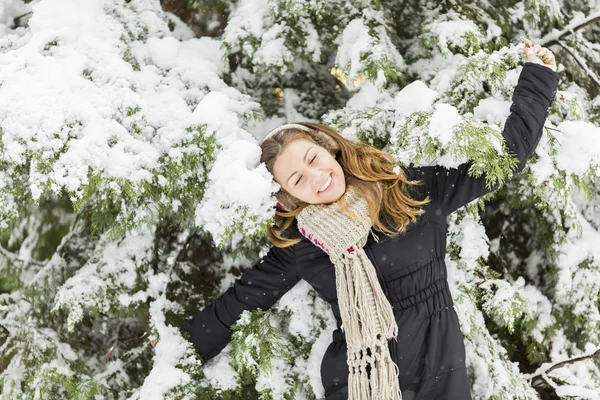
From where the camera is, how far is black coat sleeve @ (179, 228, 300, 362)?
9.05 ft

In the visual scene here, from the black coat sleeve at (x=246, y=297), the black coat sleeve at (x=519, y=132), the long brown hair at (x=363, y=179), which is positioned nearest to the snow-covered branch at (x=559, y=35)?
the black coat sleeve at (x=519, y=132)

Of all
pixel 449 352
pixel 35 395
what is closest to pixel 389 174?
pixel 449 352

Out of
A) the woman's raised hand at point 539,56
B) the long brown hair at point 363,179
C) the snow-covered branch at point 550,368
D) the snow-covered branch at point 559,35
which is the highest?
the woman's raised hand at point 539,56

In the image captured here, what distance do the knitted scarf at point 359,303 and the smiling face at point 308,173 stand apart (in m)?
0.09

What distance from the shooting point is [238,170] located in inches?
86.3

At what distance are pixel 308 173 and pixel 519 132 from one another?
103 cm

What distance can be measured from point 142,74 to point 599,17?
2.71 metres

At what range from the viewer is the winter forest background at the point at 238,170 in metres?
2.24

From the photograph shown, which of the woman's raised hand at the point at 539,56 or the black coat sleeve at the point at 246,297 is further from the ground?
the woman's raised hand at the point at 539,56

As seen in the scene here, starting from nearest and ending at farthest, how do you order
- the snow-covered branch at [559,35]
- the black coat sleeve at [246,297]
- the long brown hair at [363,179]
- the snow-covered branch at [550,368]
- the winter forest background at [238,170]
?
the winter forest background at [238,170]
the long brown hair at [363,179]
the black coat sleeve at [246,297]
the snow-covered branch at [550,368]
the snow-covered branch at [559,35]

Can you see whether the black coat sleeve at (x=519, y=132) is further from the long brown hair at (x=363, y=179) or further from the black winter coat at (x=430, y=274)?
the long brown hair at (x=363, y=179)

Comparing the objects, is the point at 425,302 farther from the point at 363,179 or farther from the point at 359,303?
the point at 363,179

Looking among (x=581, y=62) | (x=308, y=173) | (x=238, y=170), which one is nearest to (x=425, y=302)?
(x=308, y=173)

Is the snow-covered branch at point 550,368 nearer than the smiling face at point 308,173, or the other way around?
the smiling face at point 308,173
